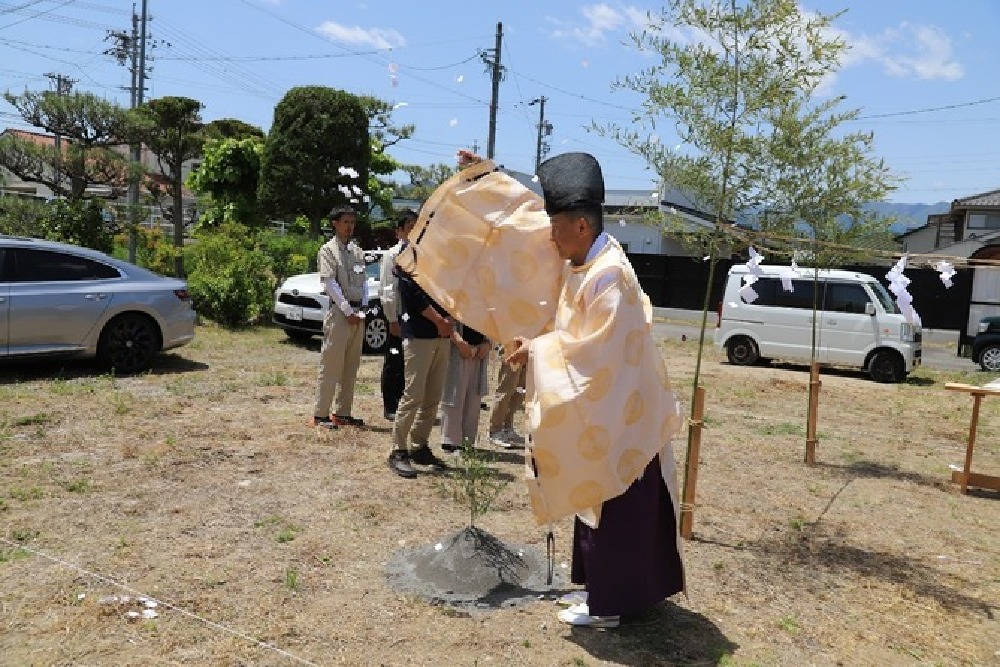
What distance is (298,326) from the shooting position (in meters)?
12.2

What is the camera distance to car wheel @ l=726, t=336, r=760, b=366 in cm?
1500

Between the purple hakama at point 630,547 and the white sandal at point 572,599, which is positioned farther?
the white sandal at point 572,599

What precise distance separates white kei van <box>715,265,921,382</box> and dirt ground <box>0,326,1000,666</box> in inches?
216

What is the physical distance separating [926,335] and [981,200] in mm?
11111

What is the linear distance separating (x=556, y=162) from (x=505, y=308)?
2.31ft

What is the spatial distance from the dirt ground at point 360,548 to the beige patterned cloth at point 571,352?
775 millimetres

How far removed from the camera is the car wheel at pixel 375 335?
472 inches

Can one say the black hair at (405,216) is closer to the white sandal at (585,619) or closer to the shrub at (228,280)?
the white sandal at (585,619)

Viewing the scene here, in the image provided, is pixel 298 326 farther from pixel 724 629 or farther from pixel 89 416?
pixel 724 629

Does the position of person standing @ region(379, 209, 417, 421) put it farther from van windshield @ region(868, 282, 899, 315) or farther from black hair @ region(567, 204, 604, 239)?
van windshield @ region(868, 282, 899, 315)

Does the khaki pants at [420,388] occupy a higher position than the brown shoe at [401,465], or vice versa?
the khaki pants at [420,388]

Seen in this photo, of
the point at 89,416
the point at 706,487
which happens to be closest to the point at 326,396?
the point at 89,416

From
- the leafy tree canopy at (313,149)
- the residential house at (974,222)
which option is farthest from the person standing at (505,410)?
the residential house at (974,222)

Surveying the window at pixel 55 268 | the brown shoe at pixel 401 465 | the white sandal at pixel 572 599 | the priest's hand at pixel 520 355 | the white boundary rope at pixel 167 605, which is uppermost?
the window at pixel 55 268
